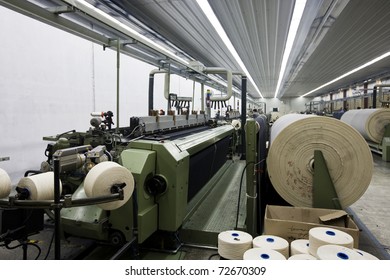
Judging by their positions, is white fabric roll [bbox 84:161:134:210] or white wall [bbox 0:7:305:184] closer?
white fabric roll [bbox 84:161:134:210]

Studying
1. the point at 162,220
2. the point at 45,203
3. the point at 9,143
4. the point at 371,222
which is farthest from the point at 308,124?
the point at 9,143

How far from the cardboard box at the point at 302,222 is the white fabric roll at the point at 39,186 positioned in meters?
1.09

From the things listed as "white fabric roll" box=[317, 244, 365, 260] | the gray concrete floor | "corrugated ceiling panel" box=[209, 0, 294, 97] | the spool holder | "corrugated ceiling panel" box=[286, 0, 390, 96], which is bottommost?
the gray concrete floor

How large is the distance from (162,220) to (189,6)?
2107 mm

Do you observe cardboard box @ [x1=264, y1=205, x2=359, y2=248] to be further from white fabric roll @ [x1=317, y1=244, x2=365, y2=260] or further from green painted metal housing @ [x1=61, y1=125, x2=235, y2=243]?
green painted metal housing @ [x1=61, y1=125, x2=235, y2=243]

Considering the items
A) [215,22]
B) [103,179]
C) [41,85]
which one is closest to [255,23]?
[215,22]

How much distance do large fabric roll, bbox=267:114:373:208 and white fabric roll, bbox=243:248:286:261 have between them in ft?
2.04

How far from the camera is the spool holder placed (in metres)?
1.67

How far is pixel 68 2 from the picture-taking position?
1.54 m

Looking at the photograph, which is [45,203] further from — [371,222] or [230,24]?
[230,24]

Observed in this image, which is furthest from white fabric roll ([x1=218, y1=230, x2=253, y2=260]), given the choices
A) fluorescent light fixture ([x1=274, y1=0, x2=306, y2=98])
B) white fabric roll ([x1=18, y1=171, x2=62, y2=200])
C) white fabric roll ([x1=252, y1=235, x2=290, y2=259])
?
fluorescent light fixture ([x1=274, y1=0, x2=306, y2=98])

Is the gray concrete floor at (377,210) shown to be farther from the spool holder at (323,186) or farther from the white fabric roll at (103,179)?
the white fabric roll at (103,179)

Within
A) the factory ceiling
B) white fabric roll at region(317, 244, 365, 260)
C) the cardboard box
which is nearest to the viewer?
white fabric roll at region(317, 244, 365, 260)

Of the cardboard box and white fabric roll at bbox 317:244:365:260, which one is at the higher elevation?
white fabric roll at bbox 317:244:365:260
